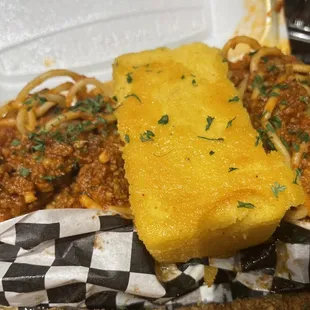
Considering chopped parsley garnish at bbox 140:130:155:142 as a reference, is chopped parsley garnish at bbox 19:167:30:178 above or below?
below

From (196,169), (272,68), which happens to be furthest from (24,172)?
(272,68)

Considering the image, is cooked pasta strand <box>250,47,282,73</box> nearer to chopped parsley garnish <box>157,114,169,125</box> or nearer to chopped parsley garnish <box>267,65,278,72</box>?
chopped parsley garnish <box>267,65,278,72</box>

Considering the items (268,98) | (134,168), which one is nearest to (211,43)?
(268,98)

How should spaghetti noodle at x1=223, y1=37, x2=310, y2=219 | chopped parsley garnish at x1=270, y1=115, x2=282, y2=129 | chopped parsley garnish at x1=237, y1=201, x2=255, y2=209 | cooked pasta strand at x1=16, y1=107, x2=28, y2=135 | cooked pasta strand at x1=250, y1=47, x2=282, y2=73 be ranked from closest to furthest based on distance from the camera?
chopped parsley garnish at x1=237, y1=201, x2=255, y2=209 → spaghetti noodle at x1=223, y1=37, x2=310, y2=219 → chopped parsley garnish at x1=270, y1=115, x2=282, y2=129 → cooked pasta strand at x1=16, y1=107, x2=28, y2=135 → cooked pasta strand at x1=250, y1=47, x2=282, y2=73

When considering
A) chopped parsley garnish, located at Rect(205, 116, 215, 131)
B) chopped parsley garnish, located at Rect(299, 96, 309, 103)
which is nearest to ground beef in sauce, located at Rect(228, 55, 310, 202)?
chopped parsley garnish, located at Rect(299, 96, 309, 103)

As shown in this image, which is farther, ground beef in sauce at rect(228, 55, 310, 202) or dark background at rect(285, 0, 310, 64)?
dark background at rect(285, 0, 310, 64)

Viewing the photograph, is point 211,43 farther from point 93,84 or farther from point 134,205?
point 134,205

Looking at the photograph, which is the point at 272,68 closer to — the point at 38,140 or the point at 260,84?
the point at 260,84
